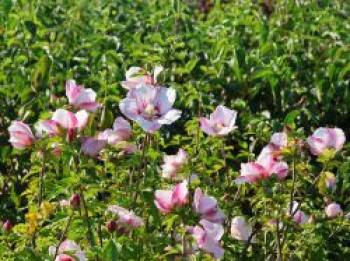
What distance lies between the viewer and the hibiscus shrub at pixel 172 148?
2.29 m

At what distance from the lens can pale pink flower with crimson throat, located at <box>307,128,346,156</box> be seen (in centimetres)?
245

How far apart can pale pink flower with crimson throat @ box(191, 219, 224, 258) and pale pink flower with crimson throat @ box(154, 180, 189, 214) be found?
11cm

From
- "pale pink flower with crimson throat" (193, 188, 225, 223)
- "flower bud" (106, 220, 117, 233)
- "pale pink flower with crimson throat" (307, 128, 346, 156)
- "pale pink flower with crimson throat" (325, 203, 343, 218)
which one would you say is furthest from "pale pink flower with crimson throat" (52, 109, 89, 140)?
"pale pink flower with crimson throat" (325, 203, 343, 218)

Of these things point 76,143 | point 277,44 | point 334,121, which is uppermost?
point 76,143

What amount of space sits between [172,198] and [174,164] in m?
0.26

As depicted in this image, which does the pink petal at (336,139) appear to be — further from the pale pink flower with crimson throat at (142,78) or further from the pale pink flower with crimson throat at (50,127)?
the pale pink flower with crimson throat at (50,127)

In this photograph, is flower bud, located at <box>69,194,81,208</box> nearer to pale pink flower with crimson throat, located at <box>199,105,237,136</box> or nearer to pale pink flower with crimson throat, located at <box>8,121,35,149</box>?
pale pink flower with crimson throat, located at <box>8,121,35,149</box>

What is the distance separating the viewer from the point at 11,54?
402 cm

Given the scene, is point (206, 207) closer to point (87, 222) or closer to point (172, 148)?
point (87, 222)

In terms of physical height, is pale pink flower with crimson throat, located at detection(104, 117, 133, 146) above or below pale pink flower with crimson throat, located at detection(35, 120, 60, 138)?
below

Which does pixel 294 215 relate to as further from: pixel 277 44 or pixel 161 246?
pixel 277 44

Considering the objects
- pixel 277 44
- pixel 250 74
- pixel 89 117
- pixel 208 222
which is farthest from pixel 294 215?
pixel 277 44

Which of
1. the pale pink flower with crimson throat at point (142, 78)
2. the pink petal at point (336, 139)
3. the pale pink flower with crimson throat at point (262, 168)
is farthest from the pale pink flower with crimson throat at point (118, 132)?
the pink petal at point (336, 139)

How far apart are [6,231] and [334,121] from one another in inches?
72.9
